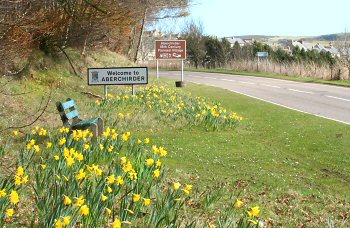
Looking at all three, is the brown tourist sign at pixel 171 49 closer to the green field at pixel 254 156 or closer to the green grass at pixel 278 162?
the green field at pixel 254 156

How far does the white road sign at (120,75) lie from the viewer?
13.2 metres

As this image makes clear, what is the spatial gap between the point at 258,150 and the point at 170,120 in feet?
10.1

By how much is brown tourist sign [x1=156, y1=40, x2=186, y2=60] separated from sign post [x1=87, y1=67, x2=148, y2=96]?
1440 cm

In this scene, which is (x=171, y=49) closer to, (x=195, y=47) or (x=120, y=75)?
(x=120, y=75)

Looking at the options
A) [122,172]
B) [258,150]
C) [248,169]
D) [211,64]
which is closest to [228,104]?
[258,150]

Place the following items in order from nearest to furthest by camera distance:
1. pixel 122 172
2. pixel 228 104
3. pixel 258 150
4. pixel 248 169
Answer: pixel 122 172 < pixel 248 169 < pixel 258 150 < pixel 228 104

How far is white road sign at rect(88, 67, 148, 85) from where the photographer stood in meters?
13.2

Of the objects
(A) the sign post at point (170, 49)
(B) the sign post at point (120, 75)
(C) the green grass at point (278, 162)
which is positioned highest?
(A) the sign post at point (170, 49)

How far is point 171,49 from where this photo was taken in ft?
90.9

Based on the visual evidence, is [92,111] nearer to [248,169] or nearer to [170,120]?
[170,120]

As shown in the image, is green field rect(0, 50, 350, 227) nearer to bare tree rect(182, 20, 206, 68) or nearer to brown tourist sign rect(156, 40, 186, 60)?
brown tourist sign rect(156, 40, 186, 60)

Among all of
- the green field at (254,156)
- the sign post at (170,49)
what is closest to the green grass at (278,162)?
the green field at (254,156)

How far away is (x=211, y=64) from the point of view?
56125 millimetres

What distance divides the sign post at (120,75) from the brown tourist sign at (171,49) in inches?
567
